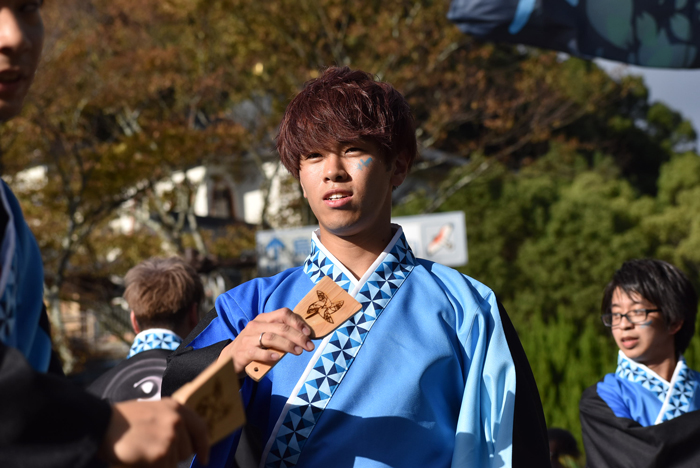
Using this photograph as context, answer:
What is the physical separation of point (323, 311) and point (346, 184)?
1.31ft

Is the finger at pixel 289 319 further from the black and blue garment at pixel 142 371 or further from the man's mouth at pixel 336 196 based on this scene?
the black and blue garment at pixel 142 371

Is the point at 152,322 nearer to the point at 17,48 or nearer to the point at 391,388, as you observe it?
the point at 391,388

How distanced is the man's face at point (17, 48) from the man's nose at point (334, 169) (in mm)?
778

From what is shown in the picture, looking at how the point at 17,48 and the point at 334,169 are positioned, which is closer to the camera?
the point at 17,48

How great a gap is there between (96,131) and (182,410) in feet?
35.7

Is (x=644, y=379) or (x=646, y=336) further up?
(x=646, y=336)

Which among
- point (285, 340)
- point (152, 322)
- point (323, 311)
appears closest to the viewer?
point (285, 340)

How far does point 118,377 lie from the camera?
272 cm

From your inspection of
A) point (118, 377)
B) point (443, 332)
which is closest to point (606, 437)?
point (443, 332)

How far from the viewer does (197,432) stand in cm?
105

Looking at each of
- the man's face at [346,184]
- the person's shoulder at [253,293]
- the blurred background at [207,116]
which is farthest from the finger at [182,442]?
the blurred background at [207,116]

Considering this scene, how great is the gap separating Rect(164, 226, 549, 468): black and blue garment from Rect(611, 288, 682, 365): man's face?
1.25m

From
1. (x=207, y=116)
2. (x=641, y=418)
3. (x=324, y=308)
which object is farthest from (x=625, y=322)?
(x=207, y=116)

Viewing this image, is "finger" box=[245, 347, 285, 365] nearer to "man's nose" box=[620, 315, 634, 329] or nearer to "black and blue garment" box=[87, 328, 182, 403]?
"black and blue garment" box=[87, 328, 182, 403]
